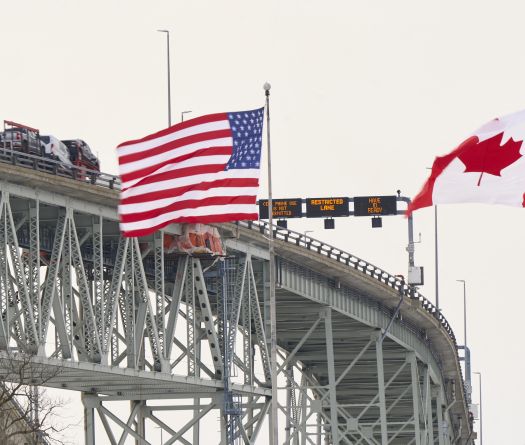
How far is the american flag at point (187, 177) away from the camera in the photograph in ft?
224

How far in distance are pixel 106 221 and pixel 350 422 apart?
38315 millimetres

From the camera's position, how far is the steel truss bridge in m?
76.6

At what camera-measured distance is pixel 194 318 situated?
86938mm

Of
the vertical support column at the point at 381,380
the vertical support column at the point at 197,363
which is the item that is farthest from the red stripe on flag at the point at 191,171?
the vertical support column at the point at 381,380

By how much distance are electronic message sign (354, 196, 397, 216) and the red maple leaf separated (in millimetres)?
77408

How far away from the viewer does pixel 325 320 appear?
106m

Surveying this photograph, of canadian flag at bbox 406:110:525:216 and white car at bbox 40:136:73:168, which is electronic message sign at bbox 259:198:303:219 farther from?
canadian flag at bbox 406:110:525:216

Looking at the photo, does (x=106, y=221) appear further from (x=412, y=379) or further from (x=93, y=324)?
(x=412, y=379)

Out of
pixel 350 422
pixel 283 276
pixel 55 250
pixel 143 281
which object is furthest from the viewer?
pixel 350 422

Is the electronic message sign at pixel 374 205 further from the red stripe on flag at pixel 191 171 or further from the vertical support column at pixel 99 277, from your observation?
the red stripe on flag at pixel 191 171

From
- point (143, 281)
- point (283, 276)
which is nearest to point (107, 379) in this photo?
point (143, 281)

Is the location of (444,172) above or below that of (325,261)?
below

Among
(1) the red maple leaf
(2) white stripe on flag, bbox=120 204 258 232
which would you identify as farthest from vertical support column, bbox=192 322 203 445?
(1) the red maple leaf

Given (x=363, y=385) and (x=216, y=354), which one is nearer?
(x=216, y=354)
